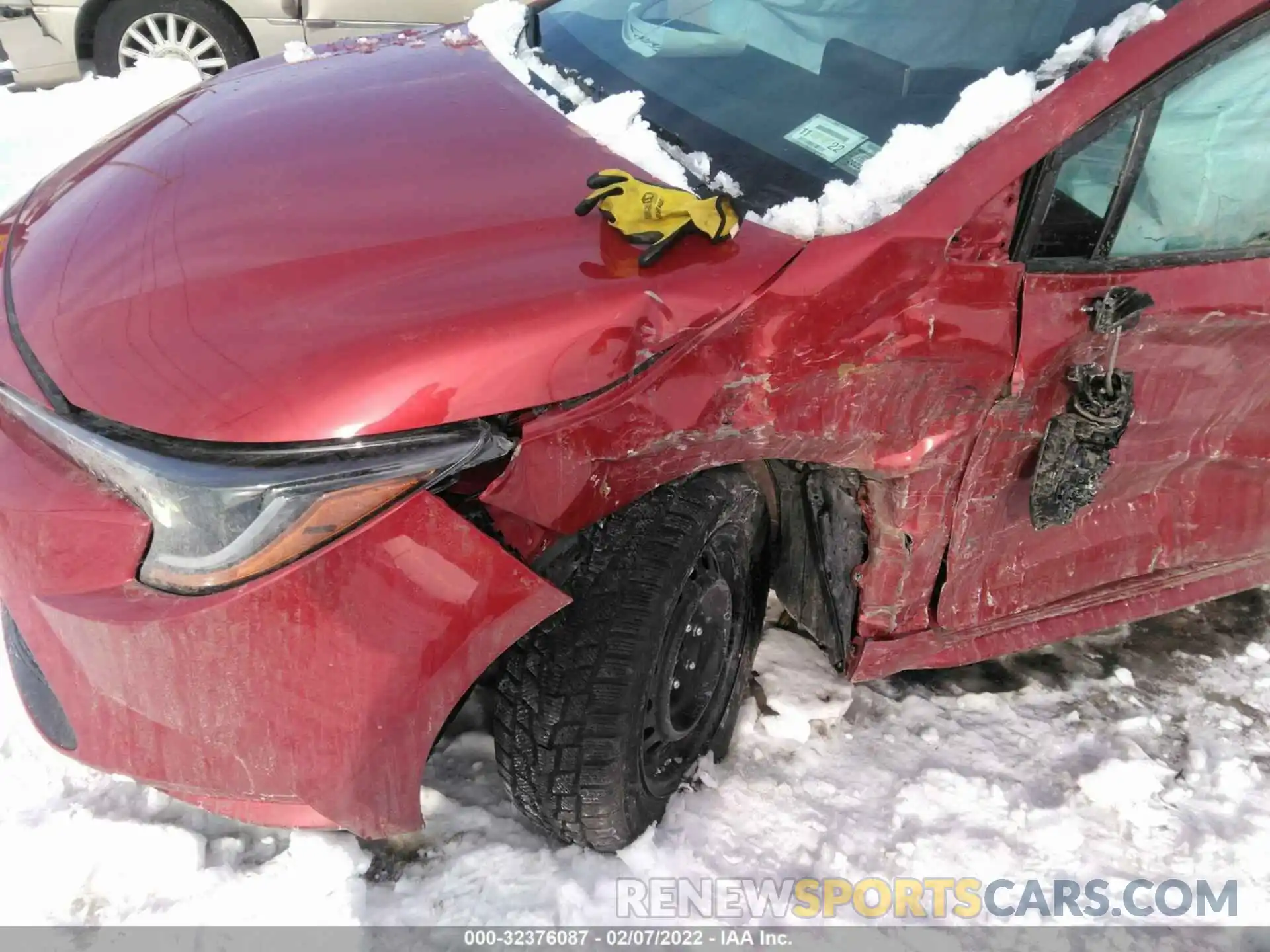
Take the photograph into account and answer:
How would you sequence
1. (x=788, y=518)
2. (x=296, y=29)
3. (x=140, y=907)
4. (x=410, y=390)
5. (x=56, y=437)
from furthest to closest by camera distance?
1. (x=296, y=29)
2. (x=788, y=518)
3. (x=140, y=907)
4. (x=56, y=437)
5. (x=410, y=390)

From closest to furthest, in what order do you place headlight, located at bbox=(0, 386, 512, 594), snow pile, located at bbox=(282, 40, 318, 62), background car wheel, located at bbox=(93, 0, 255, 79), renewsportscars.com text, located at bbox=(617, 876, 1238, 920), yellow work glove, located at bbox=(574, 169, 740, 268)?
headlight, located at bbox=(0, 386, 512, 594), yellow work glove, located at bbox=(574, 169, 740, 268), renewsportscars.com text, located at bbox=(617, 876, 1238, 920), snow pile, located at bbox=(282, 40, 318, 62), background car wheel, located at bbox=(93, 0, 255, 79)

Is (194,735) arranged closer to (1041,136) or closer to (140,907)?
(140,907)

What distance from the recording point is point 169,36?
16.5 feet

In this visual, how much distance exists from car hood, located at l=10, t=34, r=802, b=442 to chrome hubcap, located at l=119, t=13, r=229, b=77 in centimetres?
376

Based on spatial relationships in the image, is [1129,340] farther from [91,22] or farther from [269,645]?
[91,22]

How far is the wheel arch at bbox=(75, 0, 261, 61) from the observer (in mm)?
4953

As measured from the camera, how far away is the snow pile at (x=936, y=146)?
157cm

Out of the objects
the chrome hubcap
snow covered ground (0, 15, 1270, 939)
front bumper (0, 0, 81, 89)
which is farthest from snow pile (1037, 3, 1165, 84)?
front bumper (0, 0, 81, 89)

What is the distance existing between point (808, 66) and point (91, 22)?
Result: 4733 mm

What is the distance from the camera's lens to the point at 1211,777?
2.20 metres

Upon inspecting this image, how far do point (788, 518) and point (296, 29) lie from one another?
4504mm

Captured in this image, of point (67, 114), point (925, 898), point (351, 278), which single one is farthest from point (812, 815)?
point (67, 114)

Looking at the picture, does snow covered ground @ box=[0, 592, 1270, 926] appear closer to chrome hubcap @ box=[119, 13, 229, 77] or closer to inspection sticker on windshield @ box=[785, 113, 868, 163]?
inspection sticker on windshield @ box=[785, 113, 868, 163]

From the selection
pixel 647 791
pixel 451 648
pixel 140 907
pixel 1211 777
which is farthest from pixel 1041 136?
pixel 140 907
